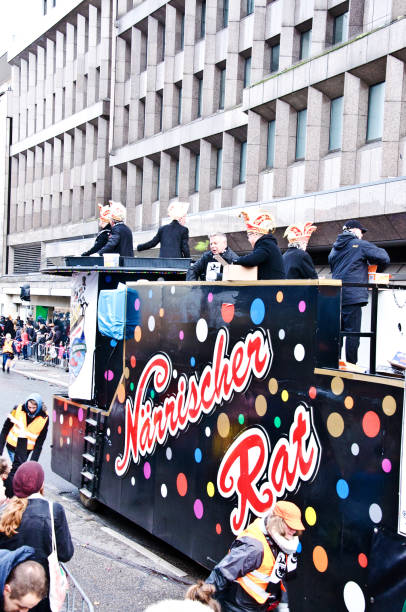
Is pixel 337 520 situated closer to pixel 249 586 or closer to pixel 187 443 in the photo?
pixel 249 586

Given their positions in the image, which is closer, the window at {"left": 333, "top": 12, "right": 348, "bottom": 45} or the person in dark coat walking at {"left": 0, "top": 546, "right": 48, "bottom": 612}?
the person in dark coat walking at {"left": 0, "top": 546, "right": 48, "bottom": 612}

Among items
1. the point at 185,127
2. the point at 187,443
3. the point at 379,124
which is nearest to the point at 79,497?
the point at 187,443

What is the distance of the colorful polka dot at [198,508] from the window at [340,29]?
18492 millimetres

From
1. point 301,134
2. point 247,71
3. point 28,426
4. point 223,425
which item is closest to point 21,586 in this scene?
point 223,425

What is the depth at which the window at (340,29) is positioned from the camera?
72.1ft

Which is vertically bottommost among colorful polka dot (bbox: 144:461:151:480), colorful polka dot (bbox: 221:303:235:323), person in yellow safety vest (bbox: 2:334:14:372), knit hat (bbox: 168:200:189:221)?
person in yellow safety vest (bbox: 2:334:14:372)

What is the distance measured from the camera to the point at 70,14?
152ft

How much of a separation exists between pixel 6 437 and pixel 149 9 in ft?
100

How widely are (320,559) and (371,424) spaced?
111 centimetres

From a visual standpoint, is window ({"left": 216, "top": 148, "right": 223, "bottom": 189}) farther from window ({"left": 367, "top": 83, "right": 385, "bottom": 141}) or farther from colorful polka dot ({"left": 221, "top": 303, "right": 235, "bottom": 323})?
colorful polka dot ({"left": 221, "top": 303, "right": 235, "bottom": 323})

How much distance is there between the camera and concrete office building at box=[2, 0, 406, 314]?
19984 mm

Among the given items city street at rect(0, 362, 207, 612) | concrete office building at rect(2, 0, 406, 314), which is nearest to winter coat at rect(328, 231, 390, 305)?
city street at rect(0, 362, 207, 612)

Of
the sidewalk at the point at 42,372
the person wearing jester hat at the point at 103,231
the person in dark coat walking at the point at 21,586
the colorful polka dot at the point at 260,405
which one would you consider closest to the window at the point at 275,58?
the sidewalk at the point at 42,372

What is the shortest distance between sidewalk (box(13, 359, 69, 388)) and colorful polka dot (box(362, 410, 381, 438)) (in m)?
20.6
